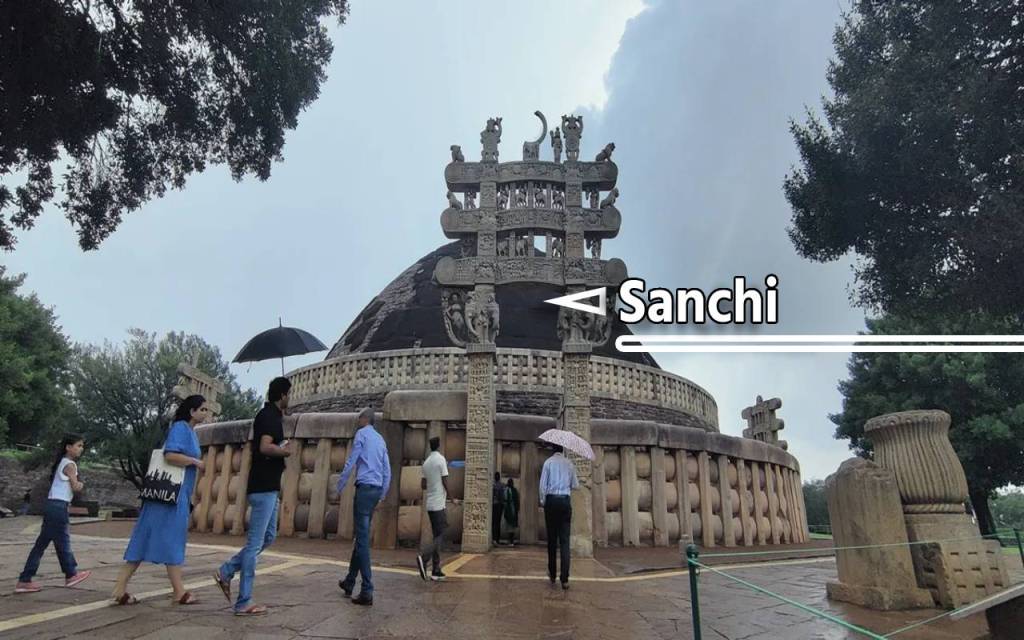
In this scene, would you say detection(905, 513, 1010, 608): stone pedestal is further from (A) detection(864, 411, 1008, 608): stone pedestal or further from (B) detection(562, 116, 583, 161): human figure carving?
(B) detection(562, 116, 583, 161): human figure carving

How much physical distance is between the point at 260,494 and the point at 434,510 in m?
2.13

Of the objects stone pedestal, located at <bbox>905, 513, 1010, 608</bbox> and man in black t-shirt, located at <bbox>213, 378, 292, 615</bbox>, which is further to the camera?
stone pedestal, located at <bbox>905, 513, 1010, 608</bbox>

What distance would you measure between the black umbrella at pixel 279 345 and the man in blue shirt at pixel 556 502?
9053 millimetres

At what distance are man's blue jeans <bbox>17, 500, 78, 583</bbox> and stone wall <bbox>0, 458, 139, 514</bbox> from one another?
73.2ft

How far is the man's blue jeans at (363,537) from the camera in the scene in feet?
15.3

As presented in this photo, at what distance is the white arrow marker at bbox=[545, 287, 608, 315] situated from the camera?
9.65 m

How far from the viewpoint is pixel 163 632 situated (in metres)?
3.63

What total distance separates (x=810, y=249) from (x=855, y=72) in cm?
486

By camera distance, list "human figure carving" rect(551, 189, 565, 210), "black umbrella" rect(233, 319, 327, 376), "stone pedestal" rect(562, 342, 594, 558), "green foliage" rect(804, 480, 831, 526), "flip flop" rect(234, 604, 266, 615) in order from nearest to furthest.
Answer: "flip flop" rect(234, 604, 266, 615)
"stone pedestal" rect(562, 342, 594, 558)
"human figure carving" rect(551, 189, 565, 210)
"black umbrella" rect(233, 319, 327, 376)
"green foliage" rect(804, 480, 831, 526)

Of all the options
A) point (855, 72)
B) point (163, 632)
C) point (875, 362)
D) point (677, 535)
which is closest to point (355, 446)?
point (163, 632)

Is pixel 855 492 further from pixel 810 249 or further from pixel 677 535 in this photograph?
pixel 810 249

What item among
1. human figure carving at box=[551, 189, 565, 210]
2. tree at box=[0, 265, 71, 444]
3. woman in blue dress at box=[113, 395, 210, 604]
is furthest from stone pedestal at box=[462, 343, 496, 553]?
tree at box=[0, 265, 71, 444]

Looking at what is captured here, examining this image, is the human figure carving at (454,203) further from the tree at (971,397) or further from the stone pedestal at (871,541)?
the tree at (971,397)

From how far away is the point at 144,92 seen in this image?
11305 mm
